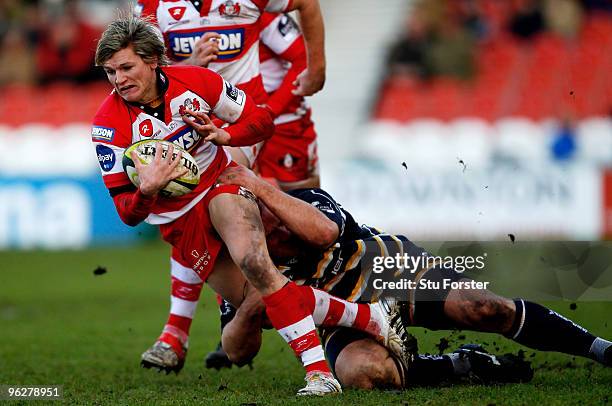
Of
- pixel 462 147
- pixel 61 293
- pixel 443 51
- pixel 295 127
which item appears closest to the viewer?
pixel 295 127

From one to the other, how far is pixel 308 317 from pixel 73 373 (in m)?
1.99

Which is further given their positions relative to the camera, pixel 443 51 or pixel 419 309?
pixel 443 51

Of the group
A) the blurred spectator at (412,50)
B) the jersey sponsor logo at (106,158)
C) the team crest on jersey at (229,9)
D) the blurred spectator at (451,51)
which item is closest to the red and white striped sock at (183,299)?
the jersey sponsor logo at (106,158)

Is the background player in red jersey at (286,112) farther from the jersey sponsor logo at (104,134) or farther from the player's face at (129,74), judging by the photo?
the jersey sponsor logo at (104,134)

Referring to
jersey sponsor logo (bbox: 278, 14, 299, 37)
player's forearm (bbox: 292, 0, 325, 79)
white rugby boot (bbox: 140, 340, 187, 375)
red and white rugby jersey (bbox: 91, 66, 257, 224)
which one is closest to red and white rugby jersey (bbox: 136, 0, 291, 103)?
player's forearm (bbox: 292, 0, 325, 79)

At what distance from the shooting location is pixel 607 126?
15227 millimetres

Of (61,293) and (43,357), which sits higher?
(43,357)

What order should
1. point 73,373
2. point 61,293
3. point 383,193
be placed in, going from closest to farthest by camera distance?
point 73,373 < point 61,293 < point 383,193

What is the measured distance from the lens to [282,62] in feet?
25.7

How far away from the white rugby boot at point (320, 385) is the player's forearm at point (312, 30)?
106 inches

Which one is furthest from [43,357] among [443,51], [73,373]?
[443,51]

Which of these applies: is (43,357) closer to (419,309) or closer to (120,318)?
(120,318)

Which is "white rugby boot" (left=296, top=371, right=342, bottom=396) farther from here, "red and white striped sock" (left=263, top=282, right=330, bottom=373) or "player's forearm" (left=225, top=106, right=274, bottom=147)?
"player's forearm" (left=225, top=106, right=274, bottom=147)

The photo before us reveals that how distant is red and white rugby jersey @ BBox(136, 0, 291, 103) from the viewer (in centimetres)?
682
